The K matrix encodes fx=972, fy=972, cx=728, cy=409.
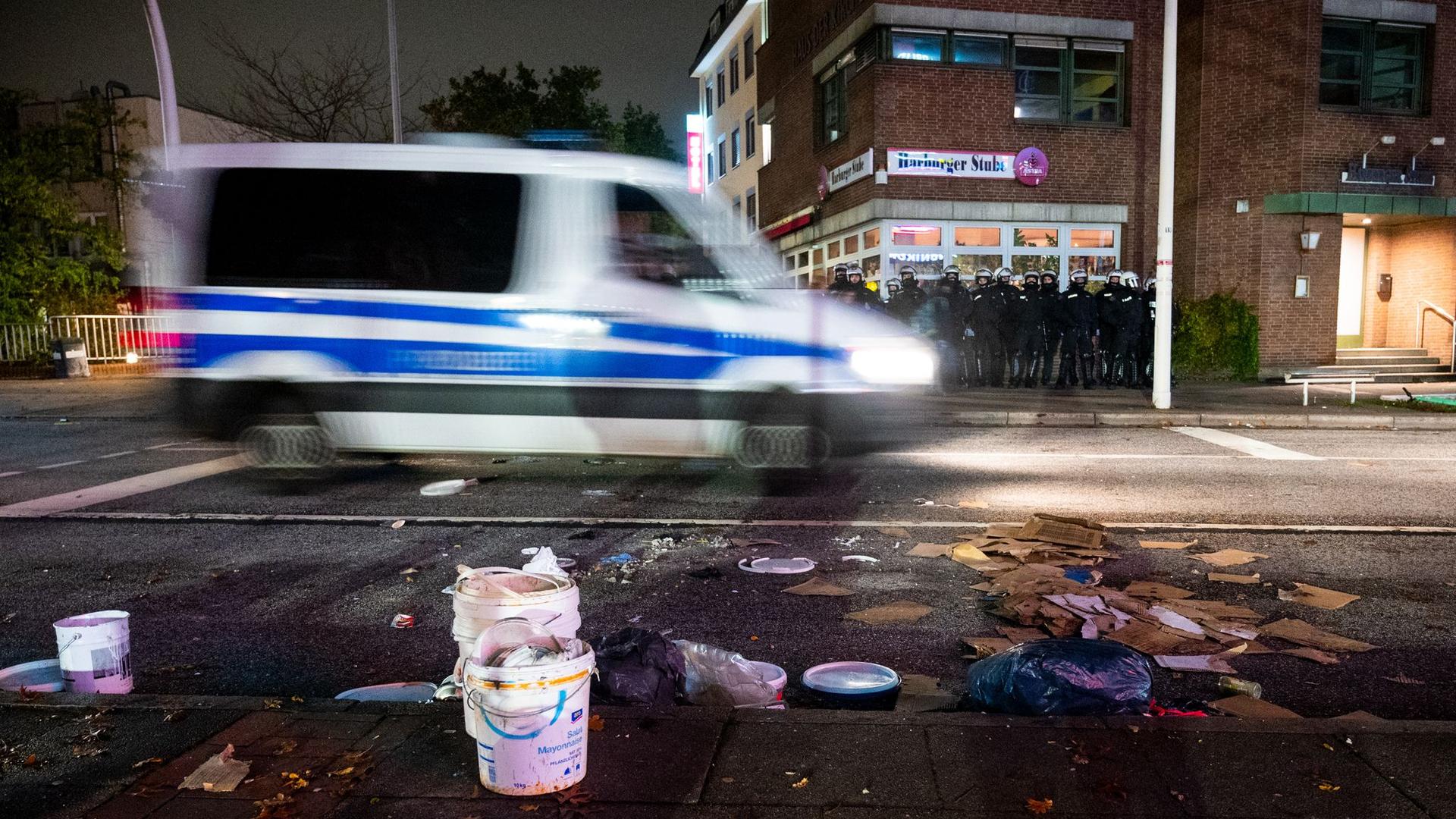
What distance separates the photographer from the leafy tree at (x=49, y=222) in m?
22.6

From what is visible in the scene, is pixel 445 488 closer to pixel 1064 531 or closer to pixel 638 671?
pixel 1064 531

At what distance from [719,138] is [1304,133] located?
23.0 meters

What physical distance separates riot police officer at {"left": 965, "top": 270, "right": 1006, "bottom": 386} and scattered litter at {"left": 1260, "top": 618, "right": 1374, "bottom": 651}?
41.4ft

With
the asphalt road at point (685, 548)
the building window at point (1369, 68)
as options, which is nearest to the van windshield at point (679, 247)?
the asphalt road at point (685, 548)

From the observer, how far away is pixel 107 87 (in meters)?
26.9

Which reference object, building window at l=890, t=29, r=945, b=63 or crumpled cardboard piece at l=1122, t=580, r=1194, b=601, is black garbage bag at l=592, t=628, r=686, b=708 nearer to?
crumpled cardboard piece at l=1122, t=580, r=1194, b=601

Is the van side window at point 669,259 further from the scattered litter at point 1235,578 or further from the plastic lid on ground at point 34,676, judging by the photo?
the plastic lid on ground at point 34,676

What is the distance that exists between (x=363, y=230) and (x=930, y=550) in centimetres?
478

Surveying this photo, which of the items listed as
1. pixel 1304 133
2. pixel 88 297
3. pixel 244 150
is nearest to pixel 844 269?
pixel 1304 133

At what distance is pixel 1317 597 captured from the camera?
16.1ft

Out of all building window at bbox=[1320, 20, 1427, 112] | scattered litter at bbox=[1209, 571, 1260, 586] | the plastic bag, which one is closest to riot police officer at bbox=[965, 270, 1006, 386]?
building window at bbox=[1320, 20, 1427, 112]

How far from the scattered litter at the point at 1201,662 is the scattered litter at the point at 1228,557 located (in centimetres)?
160

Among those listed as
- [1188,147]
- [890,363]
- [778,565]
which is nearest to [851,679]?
[778,565]

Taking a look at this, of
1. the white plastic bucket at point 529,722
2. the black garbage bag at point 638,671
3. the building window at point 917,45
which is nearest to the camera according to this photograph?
the white plastic bucket at point 529,722
